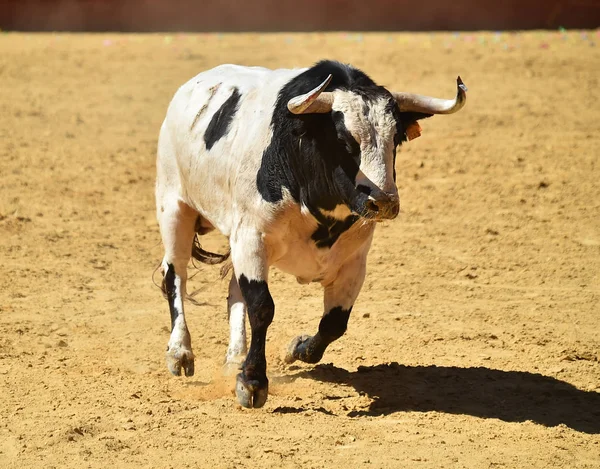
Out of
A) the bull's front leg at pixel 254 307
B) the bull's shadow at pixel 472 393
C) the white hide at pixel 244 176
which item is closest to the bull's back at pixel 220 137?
the white hide at pixel 244 176

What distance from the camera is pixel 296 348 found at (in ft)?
21.1

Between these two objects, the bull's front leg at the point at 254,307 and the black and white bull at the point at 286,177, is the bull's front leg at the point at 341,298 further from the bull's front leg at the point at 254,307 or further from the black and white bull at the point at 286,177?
the bull's front leg at the point at 254,307

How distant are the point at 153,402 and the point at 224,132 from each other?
1.64 metres

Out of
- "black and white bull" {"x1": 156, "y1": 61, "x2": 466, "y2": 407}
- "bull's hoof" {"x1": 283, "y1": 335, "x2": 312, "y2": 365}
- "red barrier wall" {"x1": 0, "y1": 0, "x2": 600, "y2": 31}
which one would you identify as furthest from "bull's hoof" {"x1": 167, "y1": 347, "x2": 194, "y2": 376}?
"red barrier wall" {"x1": 0, "y1": 0, "x2": 600, "y2": 31}

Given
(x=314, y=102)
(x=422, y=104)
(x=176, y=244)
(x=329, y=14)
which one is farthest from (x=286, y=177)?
(x=329, y=14)

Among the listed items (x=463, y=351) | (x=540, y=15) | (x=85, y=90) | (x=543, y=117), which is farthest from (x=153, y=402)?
(x=540, y=15)

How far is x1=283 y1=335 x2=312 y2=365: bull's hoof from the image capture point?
6.39 meters

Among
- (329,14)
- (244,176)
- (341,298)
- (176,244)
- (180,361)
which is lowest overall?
(180,361)

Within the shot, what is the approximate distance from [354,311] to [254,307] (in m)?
1.98

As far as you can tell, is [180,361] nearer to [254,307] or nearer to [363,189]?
[254,307]

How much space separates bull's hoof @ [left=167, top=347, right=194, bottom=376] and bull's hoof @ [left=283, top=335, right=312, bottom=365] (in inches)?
25.3

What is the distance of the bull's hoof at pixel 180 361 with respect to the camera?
20.4ft

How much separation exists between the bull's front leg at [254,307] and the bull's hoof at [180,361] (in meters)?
0.72

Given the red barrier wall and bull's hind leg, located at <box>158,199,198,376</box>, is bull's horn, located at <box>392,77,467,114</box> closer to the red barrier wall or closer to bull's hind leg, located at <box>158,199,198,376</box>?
bull's hind leg, located at <box>158,199,198,376</box>
